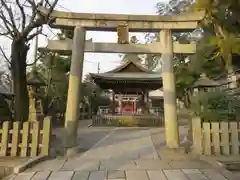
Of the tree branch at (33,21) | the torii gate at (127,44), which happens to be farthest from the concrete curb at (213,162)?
the tree branch at (33,21)

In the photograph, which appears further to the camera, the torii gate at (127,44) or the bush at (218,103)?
the bush at (218,103)

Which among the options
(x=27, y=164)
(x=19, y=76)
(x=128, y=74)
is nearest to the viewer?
(x=27, y=164)

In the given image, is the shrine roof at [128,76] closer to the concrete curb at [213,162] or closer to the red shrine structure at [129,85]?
the red shrine structure at [129,85]

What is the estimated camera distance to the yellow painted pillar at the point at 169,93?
885 cm

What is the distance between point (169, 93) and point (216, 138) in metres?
2.09

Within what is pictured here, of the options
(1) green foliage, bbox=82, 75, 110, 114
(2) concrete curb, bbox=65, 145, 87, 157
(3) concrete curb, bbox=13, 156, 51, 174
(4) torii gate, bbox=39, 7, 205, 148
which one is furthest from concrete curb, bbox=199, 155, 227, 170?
(1) green foliage, bbox=82, 75, 110, 114

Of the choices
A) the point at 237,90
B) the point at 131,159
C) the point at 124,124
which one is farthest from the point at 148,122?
the point at 131,159

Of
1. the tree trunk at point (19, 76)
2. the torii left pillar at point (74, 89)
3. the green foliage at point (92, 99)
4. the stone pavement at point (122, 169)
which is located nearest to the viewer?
the stone pavement at point (122, 169)

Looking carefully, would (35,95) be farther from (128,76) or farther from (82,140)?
(82,140)

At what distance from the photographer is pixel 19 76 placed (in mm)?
10156

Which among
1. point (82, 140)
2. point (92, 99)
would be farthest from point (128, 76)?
point (92, 99)

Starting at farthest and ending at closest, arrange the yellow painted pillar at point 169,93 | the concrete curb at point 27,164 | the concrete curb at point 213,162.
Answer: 1. the yellow painted pillar at point 169,93
2. the concrete curb at point 213,162
3. the concrete curb at point 27,164

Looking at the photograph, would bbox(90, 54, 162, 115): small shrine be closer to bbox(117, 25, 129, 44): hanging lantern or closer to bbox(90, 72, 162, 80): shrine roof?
bbox(90, 72, 162, 80): shrine roof

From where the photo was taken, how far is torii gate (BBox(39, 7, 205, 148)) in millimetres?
8883
